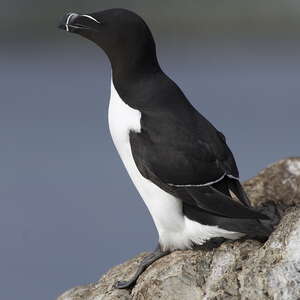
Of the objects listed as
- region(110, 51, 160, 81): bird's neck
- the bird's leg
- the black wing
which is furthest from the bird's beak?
the bird's leg

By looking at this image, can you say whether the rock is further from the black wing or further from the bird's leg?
the black wing

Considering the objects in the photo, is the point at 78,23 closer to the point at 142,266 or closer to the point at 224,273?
the point at 142,266

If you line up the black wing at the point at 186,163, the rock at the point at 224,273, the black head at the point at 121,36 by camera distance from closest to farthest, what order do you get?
the rock at the point at 224,273 → the black wing at the point at 186,163 → the black head at the point at 121,36

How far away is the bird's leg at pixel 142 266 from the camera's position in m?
4.50

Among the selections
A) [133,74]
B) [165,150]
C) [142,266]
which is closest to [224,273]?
[142,266]

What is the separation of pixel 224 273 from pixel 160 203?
0.59 metres

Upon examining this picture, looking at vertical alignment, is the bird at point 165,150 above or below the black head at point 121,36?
below

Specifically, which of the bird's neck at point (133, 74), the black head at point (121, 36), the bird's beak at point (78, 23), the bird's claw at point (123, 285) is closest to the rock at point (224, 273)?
the bird's claw at point (123, 285)

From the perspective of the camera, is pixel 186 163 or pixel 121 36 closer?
pixel 186 163

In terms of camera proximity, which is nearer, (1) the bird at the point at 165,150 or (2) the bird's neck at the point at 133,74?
(1) the bird at the point at 165,150

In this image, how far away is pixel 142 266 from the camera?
14.8ft

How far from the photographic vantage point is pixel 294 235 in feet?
12.7

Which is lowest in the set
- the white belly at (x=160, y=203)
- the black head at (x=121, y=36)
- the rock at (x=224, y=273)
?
the rock at (x=224, y=273)

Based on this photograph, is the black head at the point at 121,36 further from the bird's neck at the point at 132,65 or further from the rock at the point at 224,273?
the rock at the point at 224,273
